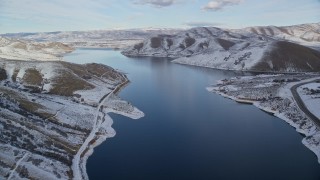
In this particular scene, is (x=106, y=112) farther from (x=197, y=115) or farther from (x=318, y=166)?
(x=318, y=166)

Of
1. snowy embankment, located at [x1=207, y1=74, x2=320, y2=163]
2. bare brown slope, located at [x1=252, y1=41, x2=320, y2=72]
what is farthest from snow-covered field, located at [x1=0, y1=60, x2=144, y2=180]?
bare brown slope, located at [x1=252, y1=41, x2=320, y2=72]

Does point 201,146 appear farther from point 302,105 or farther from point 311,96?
point 311,96

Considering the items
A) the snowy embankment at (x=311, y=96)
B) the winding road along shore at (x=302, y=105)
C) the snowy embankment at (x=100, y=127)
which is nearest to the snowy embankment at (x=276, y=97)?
the snowy embankment at (x=311, y=96)

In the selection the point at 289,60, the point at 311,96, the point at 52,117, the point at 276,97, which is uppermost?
the point at 289,60

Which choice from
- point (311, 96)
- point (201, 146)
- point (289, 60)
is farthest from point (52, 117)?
point (289, 60)

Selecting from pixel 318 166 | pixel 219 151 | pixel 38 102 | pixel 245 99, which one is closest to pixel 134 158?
pixel 219 151

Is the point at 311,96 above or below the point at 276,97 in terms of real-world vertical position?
above

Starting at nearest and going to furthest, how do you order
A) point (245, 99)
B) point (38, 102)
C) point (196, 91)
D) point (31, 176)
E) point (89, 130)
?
point (31, 176), point (89, 130), point (38, 102), point (245, 99), point (196, 91)
